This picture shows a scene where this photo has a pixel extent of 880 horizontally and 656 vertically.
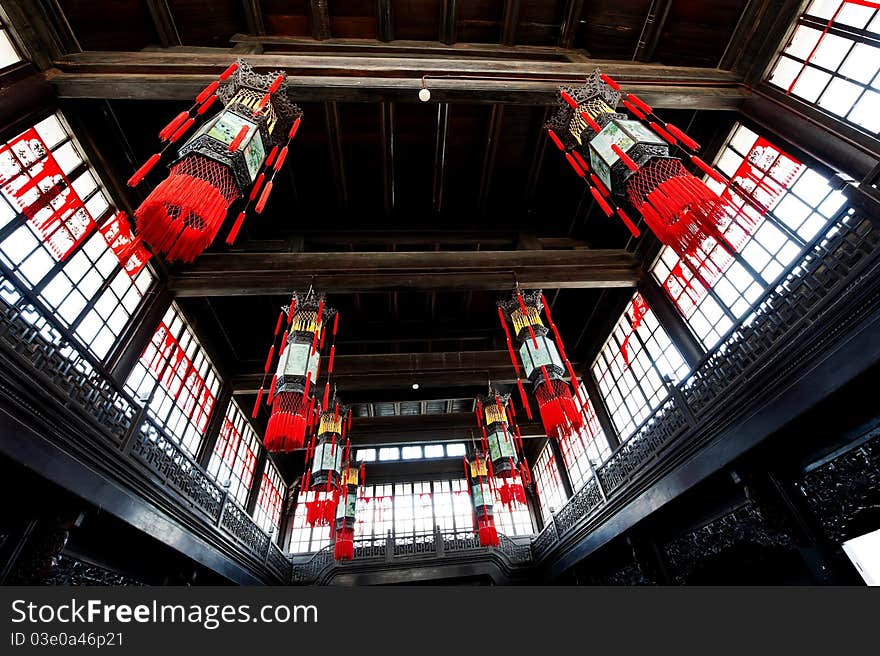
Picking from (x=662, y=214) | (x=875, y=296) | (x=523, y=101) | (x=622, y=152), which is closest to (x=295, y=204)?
(x=523, y=101)

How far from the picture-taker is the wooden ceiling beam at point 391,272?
22.3ft

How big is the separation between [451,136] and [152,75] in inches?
166

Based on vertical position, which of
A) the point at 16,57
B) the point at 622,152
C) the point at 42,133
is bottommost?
the point at 622,152

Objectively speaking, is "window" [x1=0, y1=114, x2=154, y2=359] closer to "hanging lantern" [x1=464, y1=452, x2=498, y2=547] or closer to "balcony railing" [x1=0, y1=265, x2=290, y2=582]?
"balcony railing" [x1=0, y1=265, x2=290, y2=582]

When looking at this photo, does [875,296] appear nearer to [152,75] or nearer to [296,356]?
[296,356]

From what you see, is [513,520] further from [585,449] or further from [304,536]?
[304,536]

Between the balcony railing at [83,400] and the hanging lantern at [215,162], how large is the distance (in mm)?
1316

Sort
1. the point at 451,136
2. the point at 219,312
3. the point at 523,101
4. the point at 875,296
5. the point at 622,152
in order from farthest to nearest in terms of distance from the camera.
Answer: the point at 219,312, the point at 451,136, the point at 523,101, the point at 622,152, the point at 875,296

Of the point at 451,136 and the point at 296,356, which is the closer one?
the point at 296,356

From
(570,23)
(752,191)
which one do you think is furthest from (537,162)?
(752,191)

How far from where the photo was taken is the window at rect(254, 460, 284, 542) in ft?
35.4

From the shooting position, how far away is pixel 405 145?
7.06 meters

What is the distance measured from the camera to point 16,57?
4566mm

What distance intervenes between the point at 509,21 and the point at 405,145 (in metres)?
2.35
